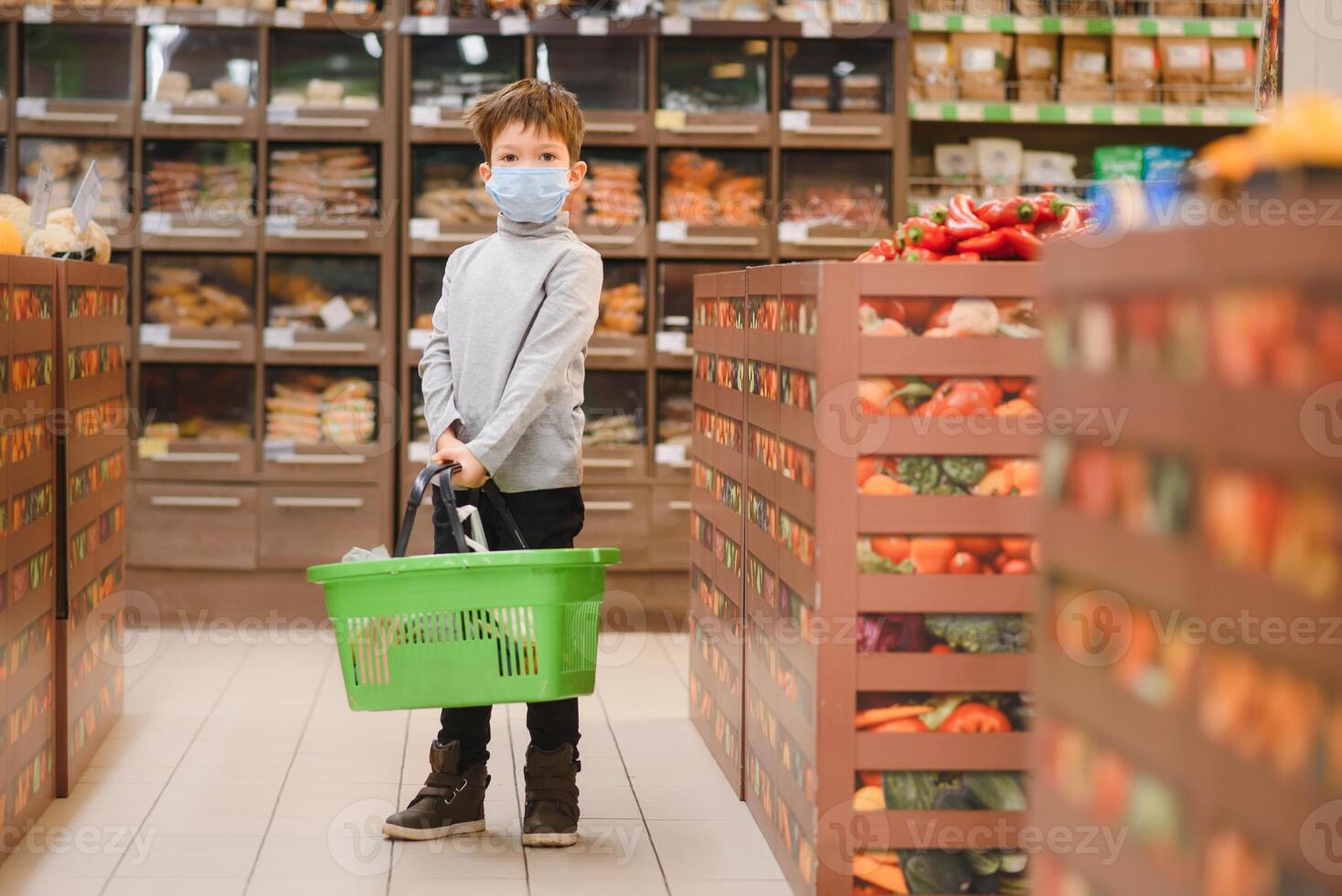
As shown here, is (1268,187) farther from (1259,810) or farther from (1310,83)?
(1310,83)

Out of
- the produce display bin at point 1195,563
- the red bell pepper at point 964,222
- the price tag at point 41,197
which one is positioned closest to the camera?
the produce display bin at point 1195,563

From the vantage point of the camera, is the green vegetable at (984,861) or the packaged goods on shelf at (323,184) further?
the packaged goods on shelf at (323,184)

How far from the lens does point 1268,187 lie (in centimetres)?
128

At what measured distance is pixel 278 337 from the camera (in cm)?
531

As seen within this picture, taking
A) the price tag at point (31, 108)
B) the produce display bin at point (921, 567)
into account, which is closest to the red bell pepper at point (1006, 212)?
the produce display bin at point (921, 567)

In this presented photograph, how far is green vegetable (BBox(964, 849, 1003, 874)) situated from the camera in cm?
244

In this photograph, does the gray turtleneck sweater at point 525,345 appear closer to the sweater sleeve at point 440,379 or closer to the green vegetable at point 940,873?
the sweater sleeve at point 440,379

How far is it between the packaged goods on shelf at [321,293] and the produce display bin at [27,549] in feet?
6.90

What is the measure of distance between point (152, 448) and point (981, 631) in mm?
3621

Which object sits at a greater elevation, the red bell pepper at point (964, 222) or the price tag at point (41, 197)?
the price tag at point (41, 197)

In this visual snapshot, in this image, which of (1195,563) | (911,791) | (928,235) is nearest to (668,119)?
(928,235)

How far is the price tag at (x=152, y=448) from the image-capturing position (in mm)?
5258

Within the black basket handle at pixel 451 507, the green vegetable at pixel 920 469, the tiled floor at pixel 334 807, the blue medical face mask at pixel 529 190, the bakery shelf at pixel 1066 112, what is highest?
the bakery shelf at pixel 1066 112

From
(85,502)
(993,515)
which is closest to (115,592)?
(85,502)
